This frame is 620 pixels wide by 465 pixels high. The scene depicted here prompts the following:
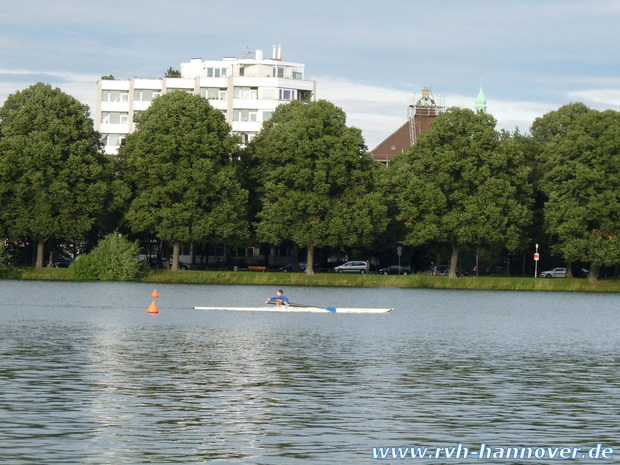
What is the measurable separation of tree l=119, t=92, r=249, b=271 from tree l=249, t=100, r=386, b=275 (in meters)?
4.33

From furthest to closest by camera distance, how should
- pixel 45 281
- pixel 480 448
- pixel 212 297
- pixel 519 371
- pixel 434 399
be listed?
1. pixel 45 281
2. pixel 212 297
3. pixel 519 371
4. pixel 434 399
5. pixel 480 448

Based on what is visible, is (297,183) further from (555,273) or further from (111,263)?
(555,273)

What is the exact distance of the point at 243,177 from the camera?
454 ft

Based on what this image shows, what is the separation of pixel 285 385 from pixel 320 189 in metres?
91.4

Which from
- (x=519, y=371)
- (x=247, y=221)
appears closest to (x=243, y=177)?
(x=247, y=221)

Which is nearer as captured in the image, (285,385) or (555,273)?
(285,385)

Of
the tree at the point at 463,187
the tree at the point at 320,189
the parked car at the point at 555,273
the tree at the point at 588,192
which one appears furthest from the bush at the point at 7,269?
the parked car at the point at 555,273

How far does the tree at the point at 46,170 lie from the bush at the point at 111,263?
19.3ft

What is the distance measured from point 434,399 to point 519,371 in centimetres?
1084

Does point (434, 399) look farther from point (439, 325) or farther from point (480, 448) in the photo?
point (439, 325)

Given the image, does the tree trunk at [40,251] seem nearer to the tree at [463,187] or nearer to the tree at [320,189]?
the tree at [320,189]

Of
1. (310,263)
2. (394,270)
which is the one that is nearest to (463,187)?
(310,263)

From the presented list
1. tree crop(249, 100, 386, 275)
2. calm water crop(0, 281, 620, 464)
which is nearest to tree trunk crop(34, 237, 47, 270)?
tree crop(249, 100, 386, 275)

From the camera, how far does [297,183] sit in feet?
431
